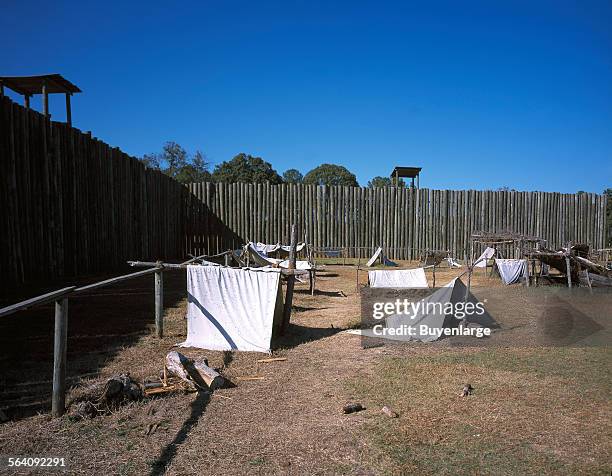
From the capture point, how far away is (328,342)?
6453 mm

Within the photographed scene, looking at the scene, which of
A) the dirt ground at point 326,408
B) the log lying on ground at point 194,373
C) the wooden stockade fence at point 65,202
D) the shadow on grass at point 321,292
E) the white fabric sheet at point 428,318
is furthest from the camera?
the shadow on grass at point 321,292

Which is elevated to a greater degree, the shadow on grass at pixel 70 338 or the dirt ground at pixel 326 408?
the shadow on grass at pixel 70 338

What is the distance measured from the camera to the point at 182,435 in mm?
3477

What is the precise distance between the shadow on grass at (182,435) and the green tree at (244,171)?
98.0ft

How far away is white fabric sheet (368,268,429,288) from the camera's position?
398 inches

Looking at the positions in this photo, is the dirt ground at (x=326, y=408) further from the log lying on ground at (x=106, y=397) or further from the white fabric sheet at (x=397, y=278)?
the white fabric sheet at (x=397, y=278)

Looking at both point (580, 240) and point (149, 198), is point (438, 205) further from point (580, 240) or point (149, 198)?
point (149, 198)

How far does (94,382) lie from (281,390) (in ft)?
5.85

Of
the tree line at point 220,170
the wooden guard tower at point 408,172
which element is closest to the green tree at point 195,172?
the tree line at point 220,170

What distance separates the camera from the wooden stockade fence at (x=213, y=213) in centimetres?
897

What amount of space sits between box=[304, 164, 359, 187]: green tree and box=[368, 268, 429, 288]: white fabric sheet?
104 feet

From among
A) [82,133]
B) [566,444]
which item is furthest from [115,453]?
[82,133]

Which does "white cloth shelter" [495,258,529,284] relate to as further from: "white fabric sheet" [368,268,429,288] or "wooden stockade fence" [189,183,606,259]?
"wooden stockade fence" [189,183,606,259]

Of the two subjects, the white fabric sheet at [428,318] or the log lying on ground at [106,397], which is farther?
the white fabric sheet at [428,318]
